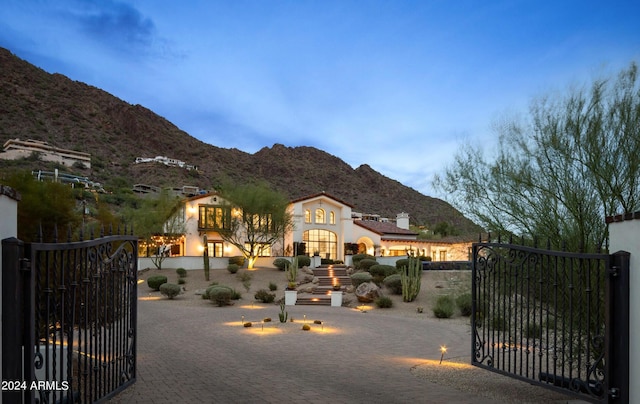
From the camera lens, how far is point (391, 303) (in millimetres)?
24828

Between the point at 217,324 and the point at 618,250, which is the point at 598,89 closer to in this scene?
the point at 618,250

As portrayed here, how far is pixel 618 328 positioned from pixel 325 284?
2651 centimetres

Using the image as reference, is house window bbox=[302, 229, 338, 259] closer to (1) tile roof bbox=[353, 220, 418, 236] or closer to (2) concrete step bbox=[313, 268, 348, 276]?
(1) tile roof bbox=[353, 220, 418, 236]

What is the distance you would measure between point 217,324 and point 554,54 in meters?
15.1

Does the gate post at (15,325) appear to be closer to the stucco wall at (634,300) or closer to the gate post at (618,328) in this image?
the gate post at (618,328)

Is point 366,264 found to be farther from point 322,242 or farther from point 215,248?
point 215,248

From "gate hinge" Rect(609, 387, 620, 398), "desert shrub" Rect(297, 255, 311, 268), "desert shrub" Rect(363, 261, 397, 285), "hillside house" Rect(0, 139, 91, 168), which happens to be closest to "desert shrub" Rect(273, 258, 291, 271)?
"desert shrub" Rect(297, 255, 311, 268)

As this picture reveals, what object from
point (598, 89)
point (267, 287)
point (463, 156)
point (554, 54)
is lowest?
point (267, 287)

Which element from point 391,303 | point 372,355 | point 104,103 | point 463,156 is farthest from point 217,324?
point 104,103

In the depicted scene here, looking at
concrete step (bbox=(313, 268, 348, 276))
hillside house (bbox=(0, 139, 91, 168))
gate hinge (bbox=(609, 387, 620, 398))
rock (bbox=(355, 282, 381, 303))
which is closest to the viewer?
gate hinge (bbox=(609, 387, 620, 398))

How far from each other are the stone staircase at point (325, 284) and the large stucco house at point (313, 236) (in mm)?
4952

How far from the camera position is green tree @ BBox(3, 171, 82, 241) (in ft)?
31.7

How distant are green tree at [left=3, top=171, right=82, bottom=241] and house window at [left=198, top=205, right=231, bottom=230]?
28304mm

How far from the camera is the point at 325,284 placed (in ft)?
105
